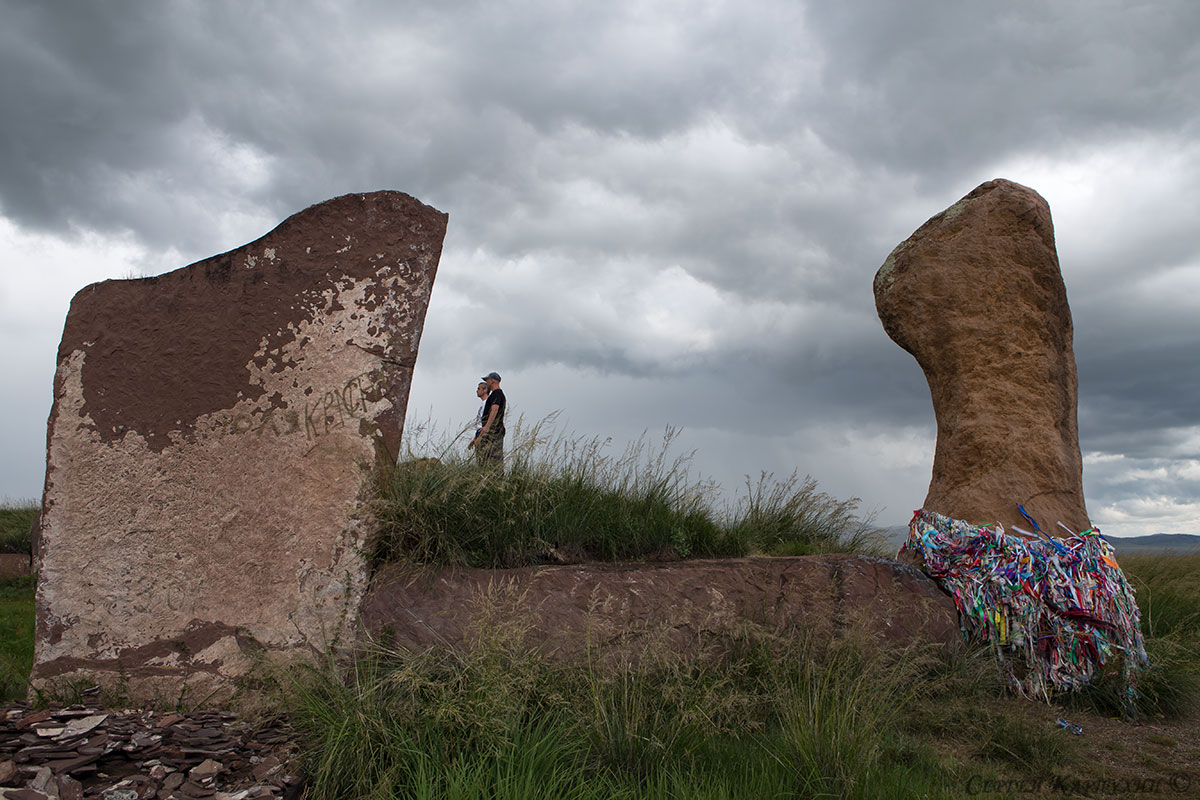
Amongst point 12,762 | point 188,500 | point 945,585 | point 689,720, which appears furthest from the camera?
point 945,585

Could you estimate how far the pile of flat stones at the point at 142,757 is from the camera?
2.97m

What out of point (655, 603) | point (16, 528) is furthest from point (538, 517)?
point (16, 528)

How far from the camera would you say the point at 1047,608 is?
183 inches

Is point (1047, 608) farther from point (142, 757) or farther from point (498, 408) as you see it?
point (142, 757)

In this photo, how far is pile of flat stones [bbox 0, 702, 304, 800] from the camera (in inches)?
117

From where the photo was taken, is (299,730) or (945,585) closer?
(299,730)

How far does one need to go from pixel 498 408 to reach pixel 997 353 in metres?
3.81

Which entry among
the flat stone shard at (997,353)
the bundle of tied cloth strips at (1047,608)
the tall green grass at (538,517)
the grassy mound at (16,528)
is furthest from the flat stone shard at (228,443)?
the grassy mound at (16,528)

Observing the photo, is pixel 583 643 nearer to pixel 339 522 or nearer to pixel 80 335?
pixel 339 522

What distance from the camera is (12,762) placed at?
121 inches

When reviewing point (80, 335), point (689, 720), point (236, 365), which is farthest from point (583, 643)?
point (80, 335)

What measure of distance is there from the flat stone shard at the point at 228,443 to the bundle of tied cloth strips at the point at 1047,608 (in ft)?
11.0

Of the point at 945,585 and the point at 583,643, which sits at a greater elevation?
the point at 945,585

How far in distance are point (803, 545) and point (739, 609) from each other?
5.16ft
